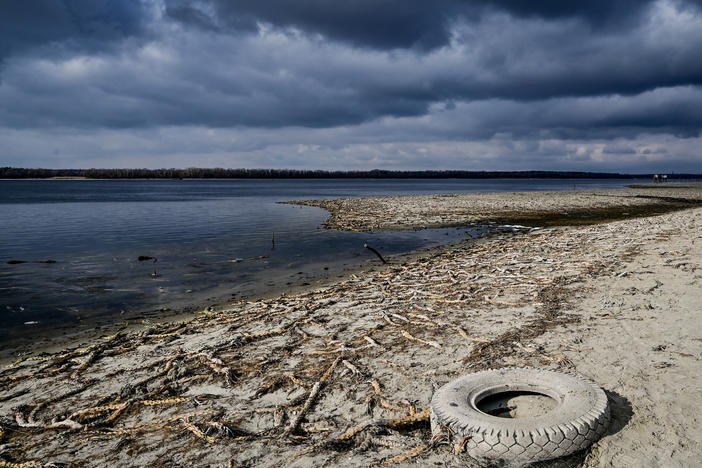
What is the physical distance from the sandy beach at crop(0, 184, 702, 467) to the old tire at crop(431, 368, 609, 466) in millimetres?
181

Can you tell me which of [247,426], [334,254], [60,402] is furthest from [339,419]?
[334,254]

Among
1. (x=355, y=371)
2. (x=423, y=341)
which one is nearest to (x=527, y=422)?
(x=355, y=371)

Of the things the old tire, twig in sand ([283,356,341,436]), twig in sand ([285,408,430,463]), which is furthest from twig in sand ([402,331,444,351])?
twig in sand ([285,408,430,463])

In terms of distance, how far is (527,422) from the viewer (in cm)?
474

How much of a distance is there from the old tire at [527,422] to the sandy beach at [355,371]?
0.18 metres

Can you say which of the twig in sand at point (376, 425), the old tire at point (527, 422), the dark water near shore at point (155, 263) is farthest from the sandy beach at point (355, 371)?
the dark water near shore at point (155, 263)

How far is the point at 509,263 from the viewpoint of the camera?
15336mm

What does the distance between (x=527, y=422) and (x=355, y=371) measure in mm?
3017

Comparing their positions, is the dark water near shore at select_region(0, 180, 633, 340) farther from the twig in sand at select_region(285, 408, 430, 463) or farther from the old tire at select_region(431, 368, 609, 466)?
the old tire at select_region(431, 368, 609, 466)

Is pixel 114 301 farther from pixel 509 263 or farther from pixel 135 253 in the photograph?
pixel 509 263

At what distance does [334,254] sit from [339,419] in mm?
16634

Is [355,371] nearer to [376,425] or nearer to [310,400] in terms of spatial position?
[310,400]

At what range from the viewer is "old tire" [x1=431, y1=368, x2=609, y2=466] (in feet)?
14.8

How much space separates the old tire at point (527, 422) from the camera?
4500 millimetres
